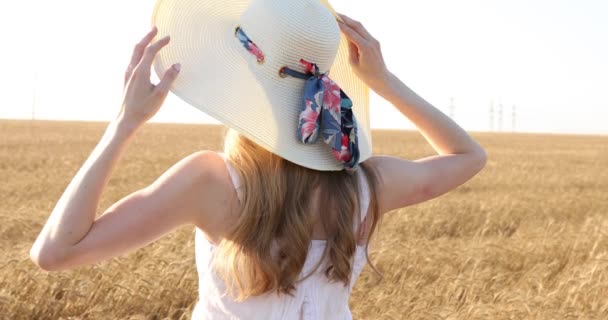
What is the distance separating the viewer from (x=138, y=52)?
1469 mm

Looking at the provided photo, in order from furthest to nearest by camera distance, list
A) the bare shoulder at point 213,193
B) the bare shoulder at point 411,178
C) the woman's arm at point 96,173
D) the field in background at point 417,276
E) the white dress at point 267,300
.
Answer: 1. the field in background at point 417,276
2. the bare shoulder at point 411,178
3. the white dress at point 267,300
4. the bare shoulder at point 213,193
5. the woman's arm at point 96,173

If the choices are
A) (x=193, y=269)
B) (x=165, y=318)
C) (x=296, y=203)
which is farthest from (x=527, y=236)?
(x=296, y=203)

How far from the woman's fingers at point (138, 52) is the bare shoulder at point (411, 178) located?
1.91 ft

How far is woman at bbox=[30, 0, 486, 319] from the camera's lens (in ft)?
4.72

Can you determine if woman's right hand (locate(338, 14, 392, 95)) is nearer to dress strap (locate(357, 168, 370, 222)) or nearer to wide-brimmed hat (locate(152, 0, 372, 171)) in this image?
wide-brimmed hat (locate(152, 0, 372, 171))

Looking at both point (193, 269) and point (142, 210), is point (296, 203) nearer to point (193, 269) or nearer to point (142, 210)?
point (142, 210)

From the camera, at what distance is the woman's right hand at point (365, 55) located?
1788 millimetres

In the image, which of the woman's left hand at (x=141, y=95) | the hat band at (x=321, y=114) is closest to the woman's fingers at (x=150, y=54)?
the woman's left hand at (x=141, y=95)

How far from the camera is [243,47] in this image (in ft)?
5.22

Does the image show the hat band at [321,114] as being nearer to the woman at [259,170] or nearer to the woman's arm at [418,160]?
the woman at [259,170]

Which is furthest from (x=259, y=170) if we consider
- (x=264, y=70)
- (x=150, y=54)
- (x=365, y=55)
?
(x=365, y=55)

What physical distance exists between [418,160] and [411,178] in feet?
0.34

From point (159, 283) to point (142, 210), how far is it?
3.33 metres

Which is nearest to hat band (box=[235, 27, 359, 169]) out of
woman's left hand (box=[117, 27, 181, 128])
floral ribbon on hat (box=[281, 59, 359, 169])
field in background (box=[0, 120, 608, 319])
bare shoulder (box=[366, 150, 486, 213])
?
floral ribbon on hat (box=[281, 59, 359, 169])
